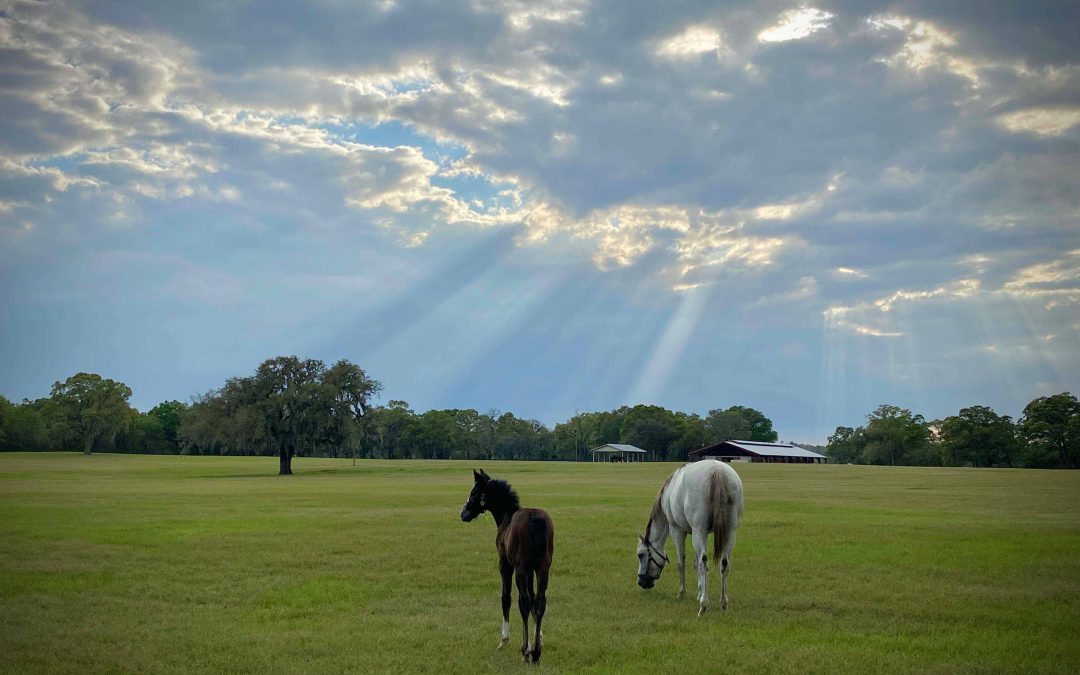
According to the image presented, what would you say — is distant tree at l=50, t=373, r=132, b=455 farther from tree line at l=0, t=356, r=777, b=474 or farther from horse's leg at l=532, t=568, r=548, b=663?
horse's leg at l=532, t=568, r=548, b=663

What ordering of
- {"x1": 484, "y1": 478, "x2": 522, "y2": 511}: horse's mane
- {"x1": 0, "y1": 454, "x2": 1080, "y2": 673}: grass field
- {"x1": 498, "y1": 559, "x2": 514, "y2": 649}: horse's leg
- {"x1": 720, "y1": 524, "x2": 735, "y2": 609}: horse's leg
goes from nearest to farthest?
{"x1": 0, "y1": 454, "x2": 1080, "y2": 673}: grass field → {"x1": 498, "y1": 559, "x2": 514, "y2": 649}: horse's leg → {"x1": 484, "y1": 478, "x2": 522, "y2": 511}: horse's mane → {"x1": 720, "y1": 524, "x2": 735, "y2": 609}: horse's leg

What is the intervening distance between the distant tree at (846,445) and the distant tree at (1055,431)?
43096mm

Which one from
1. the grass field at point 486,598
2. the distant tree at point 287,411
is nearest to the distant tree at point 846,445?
the distant tree at point 287,411

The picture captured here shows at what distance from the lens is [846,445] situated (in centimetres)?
16450

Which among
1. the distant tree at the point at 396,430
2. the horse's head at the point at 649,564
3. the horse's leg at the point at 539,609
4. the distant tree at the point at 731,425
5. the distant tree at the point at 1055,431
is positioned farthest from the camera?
the distant tree at the point at 731,425

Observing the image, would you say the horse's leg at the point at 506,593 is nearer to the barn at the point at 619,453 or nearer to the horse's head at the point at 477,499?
the horse's head at the point at 477,499

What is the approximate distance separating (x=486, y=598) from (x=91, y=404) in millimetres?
130335

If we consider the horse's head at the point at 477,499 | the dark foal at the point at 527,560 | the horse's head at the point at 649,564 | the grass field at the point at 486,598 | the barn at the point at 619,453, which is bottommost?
the barn at the point at 619,453

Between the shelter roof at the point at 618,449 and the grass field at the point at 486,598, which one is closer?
the grass field at the point at 486,598

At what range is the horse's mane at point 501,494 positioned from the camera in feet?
33.7

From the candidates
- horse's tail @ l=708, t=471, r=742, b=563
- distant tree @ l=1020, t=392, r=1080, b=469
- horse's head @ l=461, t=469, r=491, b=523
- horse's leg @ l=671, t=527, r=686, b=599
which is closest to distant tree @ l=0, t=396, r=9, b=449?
horse's leg @ l=671, t=527, r=686, b=599

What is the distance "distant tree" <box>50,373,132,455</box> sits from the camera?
393 feet

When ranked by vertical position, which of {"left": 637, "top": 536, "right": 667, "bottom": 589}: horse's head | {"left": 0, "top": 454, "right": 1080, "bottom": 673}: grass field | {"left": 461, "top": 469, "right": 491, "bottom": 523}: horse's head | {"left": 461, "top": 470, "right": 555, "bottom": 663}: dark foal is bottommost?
{"left": 0, "top": 454, "right": 1080, "bottom": 673}: grass field

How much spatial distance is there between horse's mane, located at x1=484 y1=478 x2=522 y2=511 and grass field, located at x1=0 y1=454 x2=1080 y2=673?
189cm
